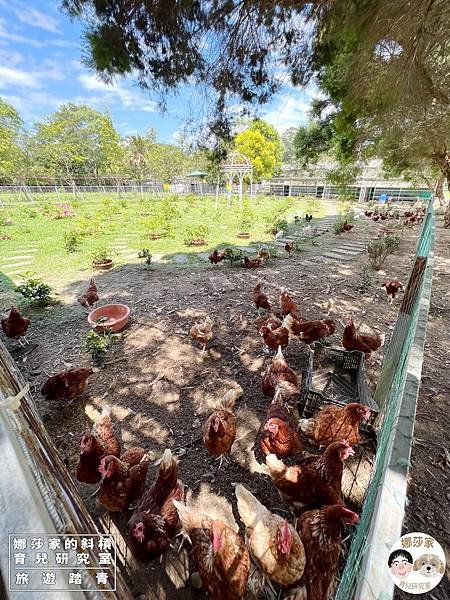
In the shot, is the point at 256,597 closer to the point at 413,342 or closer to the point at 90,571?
the point at 90,571

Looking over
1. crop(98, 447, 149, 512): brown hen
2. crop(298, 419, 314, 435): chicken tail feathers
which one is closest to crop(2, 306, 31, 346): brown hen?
crop(98, 447, 149, 512): brown hen

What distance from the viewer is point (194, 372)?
9.93ft

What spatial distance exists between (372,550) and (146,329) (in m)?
3.55

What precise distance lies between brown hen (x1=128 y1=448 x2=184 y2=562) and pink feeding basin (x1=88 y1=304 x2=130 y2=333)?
238 centimetres

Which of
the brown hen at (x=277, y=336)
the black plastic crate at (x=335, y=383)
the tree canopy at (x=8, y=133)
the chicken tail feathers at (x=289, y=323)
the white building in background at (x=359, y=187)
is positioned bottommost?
the black plastic crate at (x=335, y=383)

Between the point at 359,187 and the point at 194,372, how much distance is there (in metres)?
23.4

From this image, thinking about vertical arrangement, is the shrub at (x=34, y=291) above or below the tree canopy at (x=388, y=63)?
below

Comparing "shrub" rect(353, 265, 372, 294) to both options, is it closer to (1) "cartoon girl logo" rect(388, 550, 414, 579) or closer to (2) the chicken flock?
(2) the chicken flock

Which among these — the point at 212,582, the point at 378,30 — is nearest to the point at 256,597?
the point at 212,582

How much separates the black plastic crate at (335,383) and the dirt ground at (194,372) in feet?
0.78

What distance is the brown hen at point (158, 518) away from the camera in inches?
54.9

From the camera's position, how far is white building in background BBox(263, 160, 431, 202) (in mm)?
19375

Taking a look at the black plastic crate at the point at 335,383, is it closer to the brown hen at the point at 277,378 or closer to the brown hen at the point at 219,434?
the brown hen at the point at 277,378

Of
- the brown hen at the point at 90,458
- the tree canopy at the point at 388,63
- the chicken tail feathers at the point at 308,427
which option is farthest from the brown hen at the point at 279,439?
the tree canopy at the point at 388,63
